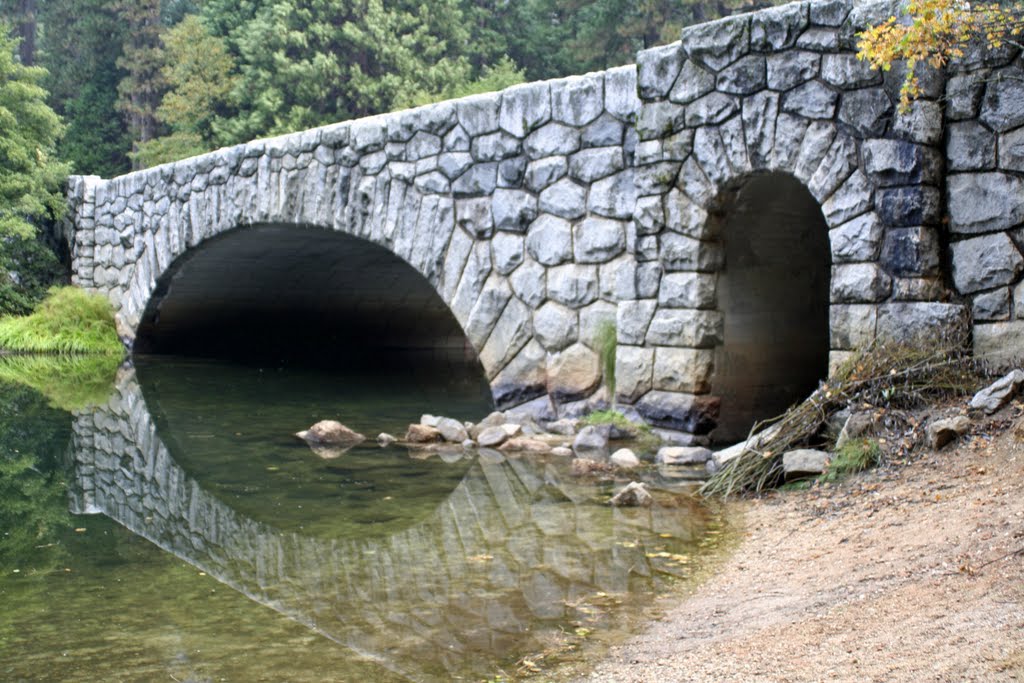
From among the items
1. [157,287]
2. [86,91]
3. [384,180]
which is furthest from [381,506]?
[86,91]

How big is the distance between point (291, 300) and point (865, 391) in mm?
11233

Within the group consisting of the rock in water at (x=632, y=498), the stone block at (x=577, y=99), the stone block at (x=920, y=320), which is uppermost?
the stone block at (x=577, y=99)

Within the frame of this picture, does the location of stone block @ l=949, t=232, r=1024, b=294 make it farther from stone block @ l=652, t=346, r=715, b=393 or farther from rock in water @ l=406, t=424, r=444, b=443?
rock in water @ l=406, t=424, r=444, b=443

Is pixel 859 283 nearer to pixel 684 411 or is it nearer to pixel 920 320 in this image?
pixel 920 320

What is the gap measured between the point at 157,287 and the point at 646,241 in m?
8.87

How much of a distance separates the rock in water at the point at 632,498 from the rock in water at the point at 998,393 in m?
1.49

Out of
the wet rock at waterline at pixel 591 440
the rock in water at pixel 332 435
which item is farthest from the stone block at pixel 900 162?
the rock in water at pixel 332 435

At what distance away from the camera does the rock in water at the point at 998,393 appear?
4781 millimetres

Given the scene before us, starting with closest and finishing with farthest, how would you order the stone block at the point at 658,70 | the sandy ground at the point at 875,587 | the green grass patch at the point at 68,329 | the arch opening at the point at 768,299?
the sandy ground at the point at 875,587 → the stone block at the point at 658,70 → the arch opening at the point at 768,299 → the green grass patch at the point at 68,329

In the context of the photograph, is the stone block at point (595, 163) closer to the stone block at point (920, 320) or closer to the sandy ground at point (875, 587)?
the stone block at point (920, 320)

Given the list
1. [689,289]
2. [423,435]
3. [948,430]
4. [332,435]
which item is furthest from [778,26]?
[332,435]

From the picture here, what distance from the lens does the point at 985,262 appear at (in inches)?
210

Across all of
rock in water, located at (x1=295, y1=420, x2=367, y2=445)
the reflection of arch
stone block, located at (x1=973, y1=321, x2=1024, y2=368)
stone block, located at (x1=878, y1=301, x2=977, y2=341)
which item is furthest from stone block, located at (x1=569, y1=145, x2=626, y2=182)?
the reflection of arch

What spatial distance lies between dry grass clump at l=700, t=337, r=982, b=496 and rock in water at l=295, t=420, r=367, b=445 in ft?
9.33
